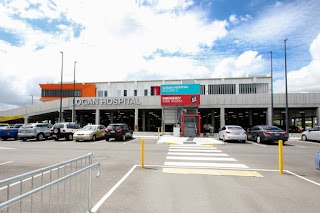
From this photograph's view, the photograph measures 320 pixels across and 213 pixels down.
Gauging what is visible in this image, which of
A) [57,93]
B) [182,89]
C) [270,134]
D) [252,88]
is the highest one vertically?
[252,88]

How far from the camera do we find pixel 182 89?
3055 centimetres

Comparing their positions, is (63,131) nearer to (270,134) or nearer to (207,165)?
(207,165)

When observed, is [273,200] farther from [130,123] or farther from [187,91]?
[130,123]

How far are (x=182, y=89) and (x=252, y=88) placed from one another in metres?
32.6

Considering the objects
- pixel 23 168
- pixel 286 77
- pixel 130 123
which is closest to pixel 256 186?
pixel 23 168

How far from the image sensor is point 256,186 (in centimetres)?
650

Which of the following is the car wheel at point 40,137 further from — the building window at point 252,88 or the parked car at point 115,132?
the building window at point 252,88

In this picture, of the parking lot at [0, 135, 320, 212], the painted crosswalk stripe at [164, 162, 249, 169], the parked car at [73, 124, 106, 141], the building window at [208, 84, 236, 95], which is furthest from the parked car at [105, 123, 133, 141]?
the building window at [208, 84, 236, 95]

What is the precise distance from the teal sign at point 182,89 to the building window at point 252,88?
30312mm

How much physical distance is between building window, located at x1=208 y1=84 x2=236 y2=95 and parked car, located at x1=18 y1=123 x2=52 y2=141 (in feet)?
135

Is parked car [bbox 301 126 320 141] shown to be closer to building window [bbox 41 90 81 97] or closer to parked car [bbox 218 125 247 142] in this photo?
parked car [bbox 218 125 247 142]

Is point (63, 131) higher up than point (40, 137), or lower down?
higher up

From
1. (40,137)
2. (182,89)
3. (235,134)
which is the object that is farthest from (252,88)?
(40,137)

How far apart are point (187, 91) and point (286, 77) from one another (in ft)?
38.0
